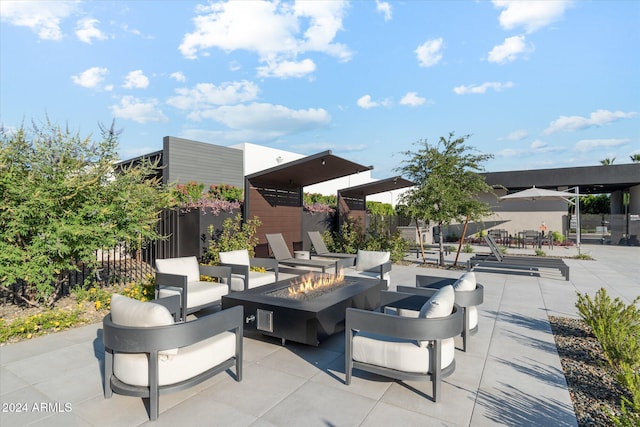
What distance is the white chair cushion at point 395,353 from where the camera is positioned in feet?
9.32

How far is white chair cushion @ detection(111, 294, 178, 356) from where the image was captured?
2.55m

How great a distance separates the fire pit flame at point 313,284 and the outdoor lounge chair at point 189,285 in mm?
1152

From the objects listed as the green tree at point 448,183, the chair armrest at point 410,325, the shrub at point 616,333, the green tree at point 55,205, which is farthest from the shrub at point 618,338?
the green tree at point 55,205

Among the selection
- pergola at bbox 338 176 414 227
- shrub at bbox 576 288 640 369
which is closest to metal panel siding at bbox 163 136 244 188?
pergola at bbox 338 176 414 227

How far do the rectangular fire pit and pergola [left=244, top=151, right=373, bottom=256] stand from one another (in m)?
4.27

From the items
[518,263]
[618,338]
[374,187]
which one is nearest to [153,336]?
[618,338]

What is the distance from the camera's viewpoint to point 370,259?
7047mm

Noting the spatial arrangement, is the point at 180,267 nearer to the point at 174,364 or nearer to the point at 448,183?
the point at 174,364

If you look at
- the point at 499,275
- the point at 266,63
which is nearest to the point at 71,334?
the point at 499,275

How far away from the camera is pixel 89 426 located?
242cm

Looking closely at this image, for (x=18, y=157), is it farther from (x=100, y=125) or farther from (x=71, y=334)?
(x=71, y=334)

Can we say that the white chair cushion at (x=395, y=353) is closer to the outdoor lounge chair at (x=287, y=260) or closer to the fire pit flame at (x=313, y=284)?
the fire pit flame at (x=313, y=284)

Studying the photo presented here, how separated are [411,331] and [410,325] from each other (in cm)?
5

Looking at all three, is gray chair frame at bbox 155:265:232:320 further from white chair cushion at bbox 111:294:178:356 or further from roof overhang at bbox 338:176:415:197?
roof overhang at bbox 338:176:415:197
